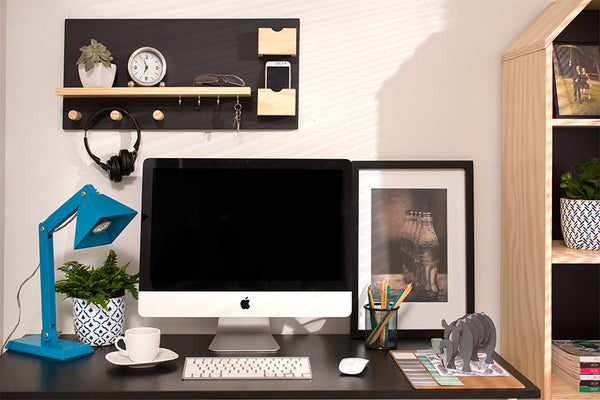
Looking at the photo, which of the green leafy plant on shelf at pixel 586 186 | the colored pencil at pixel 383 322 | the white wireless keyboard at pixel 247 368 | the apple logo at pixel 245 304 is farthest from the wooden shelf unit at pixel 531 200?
the apple logo at pixel 245 304

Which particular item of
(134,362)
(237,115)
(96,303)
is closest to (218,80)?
(237,115)

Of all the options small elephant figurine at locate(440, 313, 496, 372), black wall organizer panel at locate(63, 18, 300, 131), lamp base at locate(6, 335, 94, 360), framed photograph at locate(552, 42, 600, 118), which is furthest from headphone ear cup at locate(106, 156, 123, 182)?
framed photograph at locate(552, 42, 600, 118)

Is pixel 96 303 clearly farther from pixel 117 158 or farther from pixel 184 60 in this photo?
pixel 184 60

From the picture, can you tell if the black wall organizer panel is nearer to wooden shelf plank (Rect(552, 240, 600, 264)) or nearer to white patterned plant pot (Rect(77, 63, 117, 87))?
white patterned plant pot (Rect(77, 63, 117, 87))

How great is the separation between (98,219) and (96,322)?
0.35 m

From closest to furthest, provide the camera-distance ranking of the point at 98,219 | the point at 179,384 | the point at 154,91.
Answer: the point at 179,384 → the point at 98,219 → the point at 154,91

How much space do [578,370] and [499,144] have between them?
742 mm

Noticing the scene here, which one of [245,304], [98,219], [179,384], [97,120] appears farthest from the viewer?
[97,120]

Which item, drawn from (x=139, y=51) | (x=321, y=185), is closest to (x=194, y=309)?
(x=321, y=185)

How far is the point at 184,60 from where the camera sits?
178 centimetres

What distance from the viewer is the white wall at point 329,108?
1.78 m

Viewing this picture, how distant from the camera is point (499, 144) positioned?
1812mm

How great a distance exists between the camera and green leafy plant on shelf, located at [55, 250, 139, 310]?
1577mm

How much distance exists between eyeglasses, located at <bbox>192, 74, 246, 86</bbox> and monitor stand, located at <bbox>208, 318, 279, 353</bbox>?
0.74 metres
